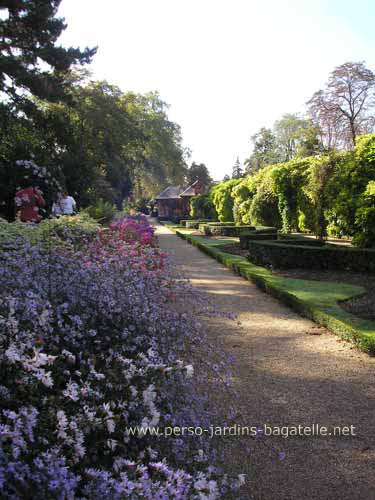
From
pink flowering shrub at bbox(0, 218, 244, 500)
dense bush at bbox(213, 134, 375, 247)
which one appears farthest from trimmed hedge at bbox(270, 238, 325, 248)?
pink flowering shrub at bbox(0, 218, 244, 500)

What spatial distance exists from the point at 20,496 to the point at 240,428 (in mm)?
1816

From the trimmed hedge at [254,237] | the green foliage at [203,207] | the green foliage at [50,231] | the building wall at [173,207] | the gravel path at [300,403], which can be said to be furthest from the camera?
the building wall at [173,207]

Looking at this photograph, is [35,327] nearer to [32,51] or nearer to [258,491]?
[258,491]

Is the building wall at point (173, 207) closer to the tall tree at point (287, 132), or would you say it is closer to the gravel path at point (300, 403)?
the tall tree at point (287, 132)

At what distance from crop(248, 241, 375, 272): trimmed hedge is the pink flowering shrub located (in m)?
6.94

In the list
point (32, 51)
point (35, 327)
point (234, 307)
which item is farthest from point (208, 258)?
point (35, 327)

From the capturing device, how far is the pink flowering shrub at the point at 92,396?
Result: 1.46m

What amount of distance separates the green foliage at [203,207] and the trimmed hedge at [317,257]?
23855 mm

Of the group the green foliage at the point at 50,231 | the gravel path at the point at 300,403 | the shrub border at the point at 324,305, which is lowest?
the gravel path at the point at 300,403

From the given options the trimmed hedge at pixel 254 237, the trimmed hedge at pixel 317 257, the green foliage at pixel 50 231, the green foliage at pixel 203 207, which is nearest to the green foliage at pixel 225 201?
the green foliage at pixel 203 207

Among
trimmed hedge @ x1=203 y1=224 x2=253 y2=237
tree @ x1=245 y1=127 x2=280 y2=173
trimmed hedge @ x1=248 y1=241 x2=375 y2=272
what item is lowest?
trimmed hedge @ x1=248 y1=241 x2=375 y2=272

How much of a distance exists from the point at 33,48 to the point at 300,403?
625 inches

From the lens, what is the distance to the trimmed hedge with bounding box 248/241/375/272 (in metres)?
9.27

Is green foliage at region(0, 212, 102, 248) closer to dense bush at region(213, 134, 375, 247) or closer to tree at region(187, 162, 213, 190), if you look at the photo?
dense bush at region(213, 134, 375, 247)
